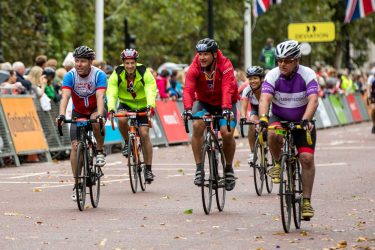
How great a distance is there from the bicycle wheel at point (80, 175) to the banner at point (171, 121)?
14.7m

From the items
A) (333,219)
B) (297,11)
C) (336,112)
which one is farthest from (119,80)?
(297,11)

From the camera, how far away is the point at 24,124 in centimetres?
2347

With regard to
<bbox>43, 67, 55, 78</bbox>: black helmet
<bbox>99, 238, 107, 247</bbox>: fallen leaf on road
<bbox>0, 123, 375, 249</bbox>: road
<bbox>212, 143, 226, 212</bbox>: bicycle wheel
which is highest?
<bbox>43, 67, 55, 78</bbox>: black helmet

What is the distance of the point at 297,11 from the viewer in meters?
52.3

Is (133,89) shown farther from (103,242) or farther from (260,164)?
(103,242)

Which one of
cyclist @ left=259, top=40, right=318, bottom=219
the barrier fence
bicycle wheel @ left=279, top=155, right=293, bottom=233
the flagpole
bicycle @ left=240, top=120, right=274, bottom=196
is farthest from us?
the flagpole

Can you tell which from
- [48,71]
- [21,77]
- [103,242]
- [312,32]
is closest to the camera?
[103,242]

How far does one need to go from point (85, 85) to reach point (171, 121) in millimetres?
14940

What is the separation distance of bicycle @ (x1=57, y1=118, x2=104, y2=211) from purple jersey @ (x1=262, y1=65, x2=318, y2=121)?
270 cm

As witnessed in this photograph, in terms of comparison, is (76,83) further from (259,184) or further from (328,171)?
(328,171)

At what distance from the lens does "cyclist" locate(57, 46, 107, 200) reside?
14.8 metres

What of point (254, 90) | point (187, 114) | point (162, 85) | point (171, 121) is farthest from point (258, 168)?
point (162, 85)

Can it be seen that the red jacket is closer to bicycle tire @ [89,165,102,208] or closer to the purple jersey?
bicycle tire @ [89,165,102,208]

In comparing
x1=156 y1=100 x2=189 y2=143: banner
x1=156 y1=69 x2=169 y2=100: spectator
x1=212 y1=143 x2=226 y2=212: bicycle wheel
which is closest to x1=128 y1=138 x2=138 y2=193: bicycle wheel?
x1=212 y1=143 x2=226 y2=212: bicycle wheel
